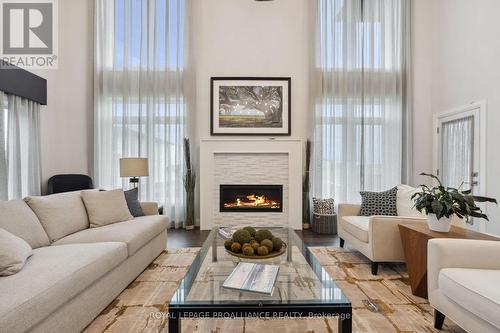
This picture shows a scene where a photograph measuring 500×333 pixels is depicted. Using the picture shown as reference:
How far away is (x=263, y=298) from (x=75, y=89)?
4865mm

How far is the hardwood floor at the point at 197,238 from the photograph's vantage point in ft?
12.4

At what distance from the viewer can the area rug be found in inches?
70.3

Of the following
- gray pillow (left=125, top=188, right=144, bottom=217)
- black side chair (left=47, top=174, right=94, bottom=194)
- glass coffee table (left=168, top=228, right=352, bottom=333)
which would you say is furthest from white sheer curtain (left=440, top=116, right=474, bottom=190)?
black side chair (left=47, top=174, right=94, bottom=194)

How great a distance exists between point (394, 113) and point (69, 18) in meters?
5.78

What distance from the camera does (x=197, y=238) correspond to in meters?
4.03

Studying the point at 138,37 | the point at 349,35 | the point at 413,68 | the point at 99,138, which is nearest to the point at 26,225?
the point at 99,138

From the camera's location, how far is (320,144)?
4781 millimetres

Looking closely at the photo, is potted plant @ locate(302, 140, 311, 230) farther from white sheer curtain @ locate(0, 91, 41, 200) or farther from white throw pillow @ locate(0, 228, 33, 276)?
white sheer curtain @ locate(0, 91, 41, 200)

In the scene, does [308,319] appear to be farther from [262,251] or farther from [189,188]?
[189,188]

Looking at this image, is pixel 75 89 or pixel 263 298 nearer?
pixel 263 298

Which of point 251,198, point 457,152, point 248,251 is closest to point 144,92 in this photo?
point 251,198

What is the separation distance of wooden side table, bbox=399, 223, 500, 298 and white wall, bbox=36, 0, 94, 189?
189 inches

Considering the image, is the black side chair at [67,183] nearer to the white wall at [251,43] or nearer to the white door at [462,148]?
the white wall at [251,43]

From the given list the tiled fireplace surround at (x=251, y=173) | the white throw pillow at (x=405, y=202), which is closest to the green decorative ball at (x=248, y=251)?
the white throw pillow at (x=405, y=202)
